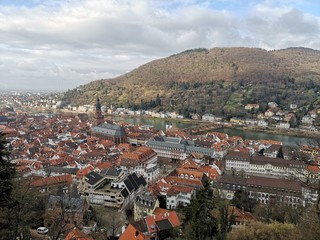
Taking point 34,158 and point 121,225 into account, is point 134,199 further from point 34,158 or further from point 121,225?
point 34,158

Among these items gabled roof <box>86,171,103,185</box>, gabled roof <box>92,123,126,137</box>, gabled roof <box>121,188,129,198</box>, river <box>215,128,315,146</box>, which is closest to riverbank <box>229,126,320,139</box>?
river <box>215,128,315,146</box>

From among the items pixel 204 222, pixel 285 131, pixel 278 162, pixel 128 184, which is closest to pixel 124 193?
pixel 128 184

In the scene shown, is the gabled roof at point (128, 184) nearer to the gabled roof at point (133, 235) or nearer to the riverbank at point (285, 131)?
the gabled roof at point (133, 235)

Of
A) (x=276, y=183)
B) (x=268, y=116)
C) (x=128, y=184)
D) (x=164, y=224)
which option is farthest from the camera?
(x=268, y=116)

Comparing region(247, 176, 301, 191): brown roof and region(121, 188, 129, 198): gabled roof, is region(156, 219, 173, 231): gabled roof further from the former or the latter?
region(247, 176, 301, 191): brown roof

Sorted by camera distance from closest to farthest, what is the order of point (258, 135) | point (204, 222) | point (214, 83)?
point (204, 222), point (258, 135), point (214, 83)

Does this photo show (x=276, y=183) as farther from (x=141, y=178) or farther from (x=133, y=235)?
(x=133, y=235)
